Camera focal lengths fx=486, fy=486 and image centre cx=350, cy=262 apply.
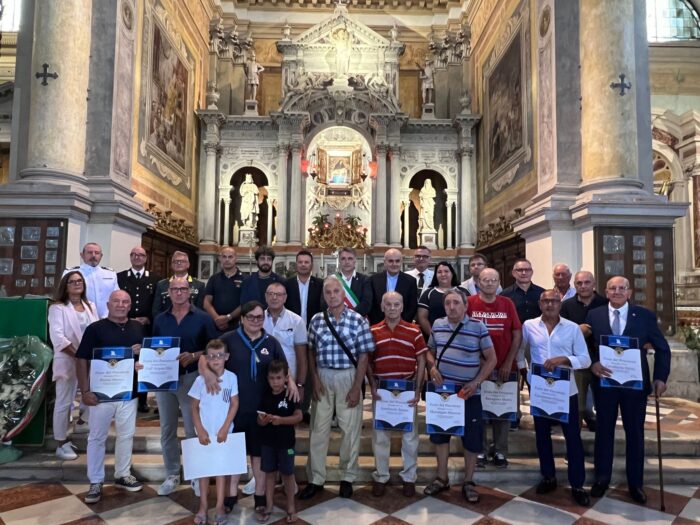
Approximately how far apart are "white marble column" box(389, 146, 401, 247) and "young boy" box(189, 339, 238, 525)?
10.6 metres

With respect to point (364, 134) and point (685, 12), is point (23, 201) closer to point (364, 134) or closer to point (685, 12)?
point (364, 134)

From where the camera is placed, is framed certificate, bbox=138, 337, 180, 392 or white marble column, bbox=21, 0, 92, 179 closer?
framed certificate, bbox=138, 337, 180, 392

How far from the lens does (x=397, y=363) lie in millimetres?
3619

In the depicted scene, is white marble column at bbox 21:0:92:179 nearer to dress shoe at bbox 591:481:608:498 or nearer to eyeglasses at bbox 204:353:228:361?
eyeglasses at bbox 204:353:228:361

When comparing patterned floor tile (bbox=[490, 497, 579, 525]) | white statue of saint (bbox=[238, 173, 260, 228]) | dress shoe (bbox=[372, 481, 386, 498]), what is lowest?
patterned floor tile (bbox=[490, 497, 579, 525])

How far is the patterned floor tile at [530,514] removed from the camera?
328 centimetres

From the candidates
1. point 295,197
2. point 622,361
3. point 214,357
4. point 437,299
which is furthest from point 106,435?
point 295,197

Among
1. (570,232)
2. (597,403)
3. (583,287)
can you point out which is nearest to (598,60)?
(570,232)

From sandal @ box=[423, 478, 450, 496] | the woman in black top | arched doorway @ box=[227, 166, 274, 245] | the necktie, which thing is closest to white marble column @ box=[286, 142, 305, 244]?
arched doorway @ box=[227, 166, 274, 245]

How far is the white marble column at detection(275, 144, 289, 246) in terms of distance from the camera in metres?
13.6

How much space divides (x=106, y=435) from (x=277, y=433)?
1.40m

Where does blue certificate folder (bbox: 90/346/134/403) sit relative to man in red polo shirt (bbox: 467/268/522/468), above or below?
below

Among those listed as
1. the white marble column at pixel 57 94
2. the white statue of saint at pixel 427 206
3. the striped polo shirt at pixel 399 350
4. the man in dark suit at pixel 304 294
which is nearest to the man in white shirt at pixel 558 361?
the striped polo shirt at pixel 399 350

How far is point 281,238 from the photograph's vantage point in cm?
1344
